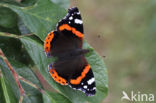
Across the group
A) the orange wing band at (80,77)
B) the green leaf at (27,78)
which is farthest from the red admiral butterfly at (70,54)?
the green leaf at (27,78)

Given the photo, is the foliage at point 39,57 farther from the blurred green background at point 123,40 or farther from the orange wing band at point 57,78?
the blurred green background at point 123,40

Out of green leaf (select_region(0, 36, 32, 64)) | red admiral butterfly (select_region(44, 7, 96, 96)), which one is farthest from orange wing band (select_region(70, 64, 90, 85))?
green leaf (select_region(0, 36, 32, 64))

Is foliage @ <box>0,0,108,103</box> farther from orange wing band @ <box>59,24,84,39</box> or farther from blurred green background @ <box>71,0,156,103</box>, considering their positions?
blurred green background @ <box>71,0,156,103</box>

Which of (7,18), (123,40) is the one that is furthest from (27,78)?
(123,40)

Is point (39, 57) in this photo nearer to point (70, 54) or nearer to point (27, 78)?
point (27, 78)

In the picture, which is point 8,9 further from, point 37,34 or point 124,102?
point 124,102

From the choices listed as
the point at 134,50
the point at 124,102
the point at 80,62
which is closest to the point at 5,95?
the point at 80,62

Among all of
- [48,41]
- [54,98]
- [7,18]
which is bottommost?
[54,98]
